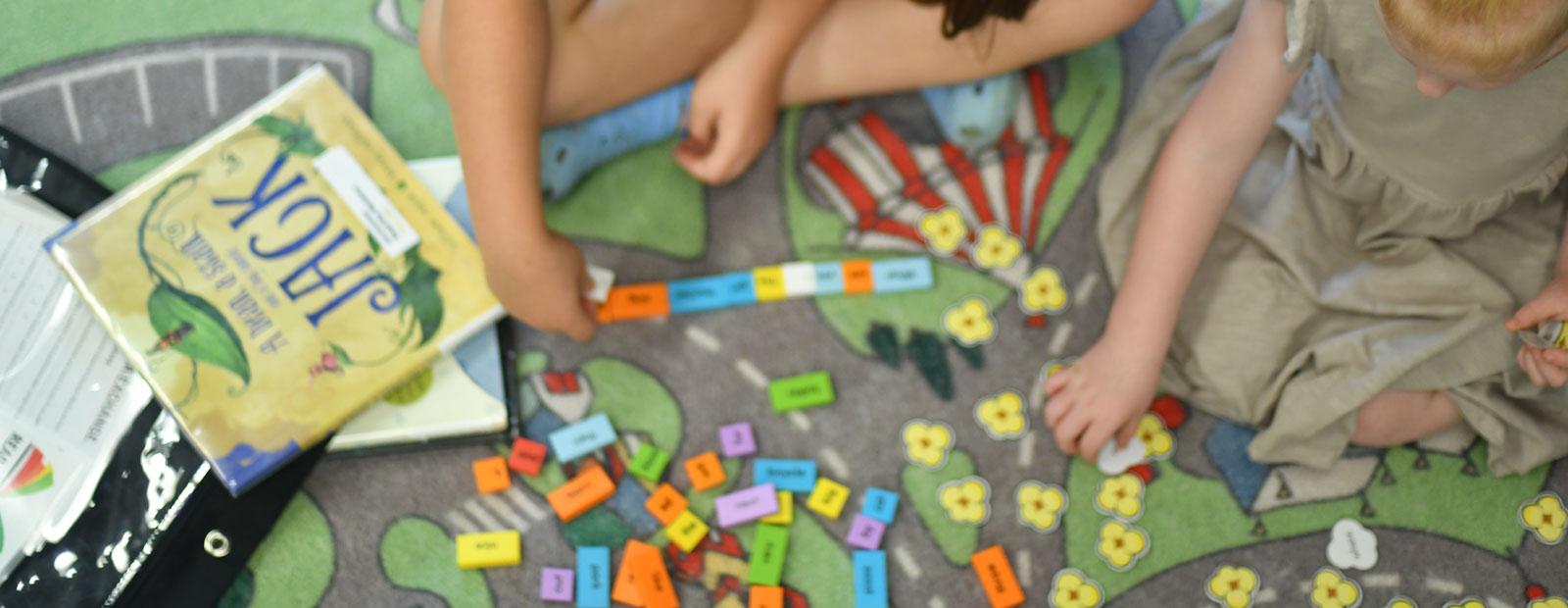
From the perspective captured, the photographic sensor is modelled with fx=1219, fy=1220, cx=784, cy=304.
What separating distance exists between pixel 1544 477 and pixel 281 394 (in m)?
1.09

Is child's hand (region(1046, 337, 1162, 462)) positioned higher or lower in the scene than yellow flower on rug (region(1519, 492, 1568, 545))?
higher

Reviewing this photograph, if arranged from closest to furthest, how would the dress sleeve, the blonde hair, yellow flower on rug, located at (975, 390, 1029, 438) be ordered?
1. the blonde hair
2. the dress sleeve
3. yellow flower on rug, located at (975, 390, 1029, 438)

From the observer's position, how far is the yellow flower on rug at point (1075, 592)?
3.36 ft

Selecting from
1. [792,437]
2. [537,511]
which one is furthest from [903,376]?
[537,511]

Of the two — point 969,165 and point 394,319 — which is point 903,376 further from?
point 394,319

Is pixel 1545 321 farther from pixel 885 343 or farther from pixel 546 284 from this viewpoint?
pixel 546 284

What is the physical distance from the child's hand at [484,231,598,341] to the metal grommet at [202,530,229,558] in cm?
31

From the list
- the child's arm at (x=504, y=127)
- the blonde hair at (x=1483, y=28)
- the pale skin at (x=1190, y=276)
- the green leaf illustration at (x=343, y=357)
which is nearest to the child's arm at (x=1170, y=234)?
the pale skin at (x=1190, y=276)

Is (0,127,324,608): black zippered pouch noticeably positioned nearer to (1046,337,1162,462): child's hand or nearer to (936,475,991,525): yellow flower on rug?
(936,475,991,525): yellow flower on rug

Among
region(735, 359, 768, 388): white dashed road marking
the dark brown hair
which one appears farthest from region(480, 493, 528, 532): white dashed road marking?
the dark brown hair

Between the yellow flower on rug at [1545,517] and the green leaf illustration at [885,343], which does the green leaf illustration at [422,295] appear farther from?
the yellow flower on rug at [1545,517]

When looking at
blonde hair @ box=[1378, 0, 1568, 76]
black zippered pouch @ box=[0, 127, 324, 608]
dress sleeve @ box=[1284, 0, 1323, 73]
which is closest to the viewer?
blonde hair @ box=[1378, 0, 1568, 76]

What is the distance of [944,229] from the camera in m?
1.16

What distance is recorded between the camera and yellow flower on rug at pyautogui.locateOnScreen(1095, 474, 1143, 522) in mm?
1057
